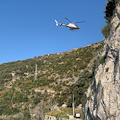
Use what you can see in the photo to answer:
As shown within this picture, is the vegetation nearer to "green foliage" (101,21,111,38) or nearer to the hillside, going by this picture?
"green foliage" (101,21,111,38)

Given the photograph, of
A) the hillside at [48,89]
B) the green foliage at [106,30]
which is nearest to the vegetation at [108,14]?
the green foliage at [106,30]

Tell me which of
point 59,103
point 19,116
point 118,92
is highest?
point 118,92

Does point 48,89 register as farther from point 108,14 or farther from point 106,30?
point 108,14

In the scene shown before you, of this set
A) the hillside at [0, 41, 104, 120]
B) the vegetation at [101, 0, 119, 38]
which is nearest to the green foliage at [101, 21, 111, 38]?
the vegetation at [101, 0, 119, 38]

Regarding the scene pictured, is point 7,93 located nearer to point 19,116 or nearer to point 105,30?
point 19,116

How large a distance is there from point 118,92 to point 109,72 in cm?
322

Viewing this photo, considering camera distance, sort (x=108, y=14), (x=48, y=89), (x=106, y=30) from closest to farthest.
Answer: (x=106, y=30) < (x=108, y=14) < (x=48, y=89)

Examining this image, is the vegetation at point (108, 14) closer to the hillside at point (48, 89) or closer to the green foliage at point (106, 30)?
the green foliage at point (106, 30)

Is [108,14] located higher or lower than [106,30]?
higher

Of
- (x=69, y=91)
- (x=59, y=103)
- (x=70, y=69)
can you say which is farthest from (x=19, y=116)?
(x=70, y=69)

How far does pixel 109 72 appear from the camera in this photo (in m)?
14.8

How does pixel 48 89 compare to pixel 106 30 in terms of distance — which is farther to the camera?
pixel 48 89

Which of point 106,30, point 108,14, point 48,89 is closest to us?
point 106,30

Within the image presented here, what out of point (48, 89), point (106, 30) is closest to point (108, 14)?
point (106, 30)
